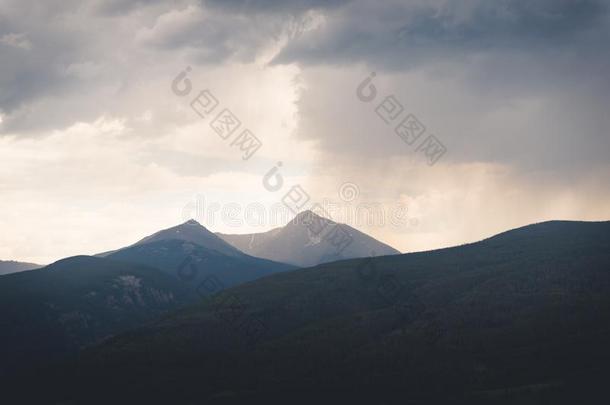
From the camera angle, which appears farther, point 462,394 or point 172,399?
point 172,399

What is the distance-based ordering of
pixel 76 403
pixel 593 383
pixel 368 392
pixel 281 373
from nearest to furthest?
pixel 593 383 → pixel 368 392 → pixel 76 403 → pixel 281 373

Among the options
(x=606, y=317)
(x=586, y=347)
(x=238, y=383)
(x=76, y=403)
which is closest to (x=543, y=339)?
(x=586, y=347)

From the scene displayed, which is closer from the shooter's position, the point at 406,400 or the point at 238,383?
the point at 406,400

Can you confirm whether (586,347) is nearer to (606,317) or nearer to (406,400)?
(606,317)

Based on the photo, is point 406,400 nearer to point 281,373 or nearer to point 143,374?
point 281,373

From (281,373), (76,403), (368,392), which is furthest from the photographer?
(281,373)

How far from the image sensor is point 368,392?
534 feet

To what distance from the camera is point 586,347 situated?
569ft

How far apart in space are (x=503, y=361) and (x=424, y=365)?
25504 mm

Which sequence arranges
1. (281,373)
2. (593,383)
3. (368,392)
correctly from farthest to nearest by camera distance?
(281,373), (368,392), (593,383)

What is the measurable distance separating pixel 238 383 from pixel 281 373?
1568cm

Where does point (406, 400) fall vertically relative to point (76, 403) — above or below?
below

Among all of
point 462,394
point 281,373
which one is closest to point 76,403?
point 281,373

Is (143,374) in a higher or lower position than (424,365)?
higher
